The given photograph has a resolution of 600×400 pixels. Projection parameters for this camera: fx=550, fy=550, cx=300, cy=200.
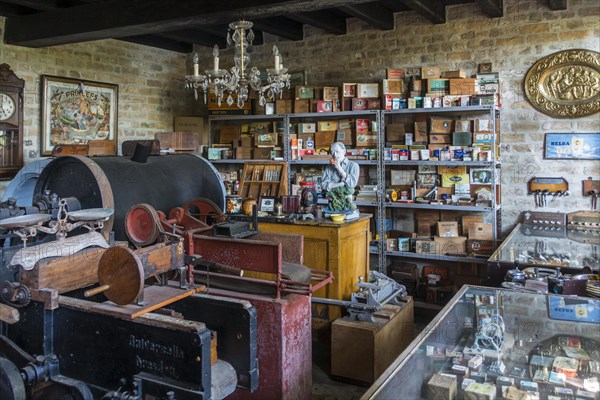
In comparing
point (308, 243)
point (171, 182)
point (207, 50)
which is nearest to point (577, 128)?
point (308, 243)

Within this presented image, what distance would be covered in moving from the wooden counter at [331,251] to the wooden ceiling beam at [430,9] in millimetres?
2257

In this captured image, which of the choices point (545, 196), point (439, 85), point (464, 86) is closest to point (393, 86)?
point (439, 85)

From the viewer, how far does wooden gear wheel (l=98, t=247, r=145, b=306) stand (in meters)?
2.21

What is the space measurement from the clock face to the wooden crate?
106 inches

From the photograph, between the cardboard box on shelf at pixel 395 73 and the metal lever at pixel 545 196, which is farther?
the cardboard box on shelf at pixel 395 73

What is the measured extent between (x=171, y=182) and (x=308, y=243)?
1.50 meters

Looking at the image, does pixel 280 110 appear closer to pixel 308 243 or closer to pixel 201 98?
pixel 201 98

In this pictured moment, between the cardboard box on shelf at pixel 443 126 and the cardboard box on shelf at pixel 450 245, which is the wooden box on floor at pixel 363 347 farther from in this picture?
the cardboard box on shelf at pixel 443 126

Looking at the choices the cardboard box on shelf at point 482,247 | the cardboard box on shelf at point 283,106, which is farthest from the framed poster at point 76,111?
the cardboard box on shelf at point 482,247

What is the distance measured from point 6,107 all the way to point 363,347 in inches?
175

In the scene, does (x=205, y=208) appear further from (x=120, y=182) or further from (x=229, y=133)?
(x=229, y=133)

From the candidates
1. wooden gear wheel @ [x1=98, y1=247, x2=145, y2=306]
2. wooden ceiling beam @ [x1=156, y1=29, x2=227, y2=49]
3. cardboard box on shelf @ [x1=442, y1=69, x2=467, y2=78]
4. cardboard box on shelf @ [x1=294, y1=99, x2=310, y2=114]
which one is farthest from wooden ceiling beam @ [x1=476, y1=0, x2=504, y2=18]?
wooden gear wheel @ [x1=98, y1=247, x2=145, y2=306]

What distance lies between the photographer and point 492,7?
221 inches

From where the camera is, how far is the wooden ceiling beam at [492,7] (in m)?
5.48
